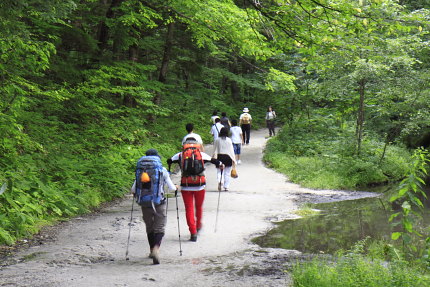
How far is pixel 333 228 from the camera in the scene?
1020 centimetres

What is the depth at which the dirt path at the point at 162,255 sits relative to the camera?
6117 mm

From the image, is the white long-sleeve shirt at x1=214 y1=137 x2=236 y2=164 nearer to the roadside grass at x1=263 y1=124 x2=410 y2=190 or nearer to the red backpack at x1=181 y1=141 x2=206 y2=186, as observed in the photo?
the roadside grass at x1=263 y1=124 x2=410 y2=190

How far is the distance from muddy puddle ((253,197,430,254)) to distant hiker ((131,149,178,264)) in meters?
2.38

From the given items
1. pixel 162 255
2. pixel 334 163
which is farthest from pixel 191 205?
pixel 334 163

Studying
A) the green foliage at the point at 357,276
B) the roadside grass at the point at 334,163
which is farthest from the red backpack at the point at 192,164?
the roadside grass at the point at 334,163

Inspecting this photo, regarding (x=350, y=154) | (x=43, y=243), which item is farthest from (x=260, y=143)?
(x=43, y=243)

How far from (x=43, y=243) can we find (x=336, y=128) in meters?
18.6

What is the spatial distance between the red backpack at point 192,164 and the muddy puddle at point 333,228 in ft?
5.68

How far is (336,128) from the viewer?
2394 cm

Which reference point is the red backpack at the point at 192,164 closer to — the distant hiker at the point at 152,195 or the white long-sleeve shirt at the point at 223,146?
the distant hiker at the point at 152,195

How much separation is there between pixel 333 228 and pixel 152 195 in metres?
4.91

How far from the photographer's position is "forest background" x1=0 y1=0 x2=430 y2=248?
801 cm

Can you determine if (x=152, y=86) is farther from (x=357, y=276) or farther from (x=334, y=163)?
(x=357, y=276)

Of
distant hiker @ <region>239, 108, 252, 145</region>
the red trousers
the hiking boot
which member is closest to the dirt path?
the hiking boot
